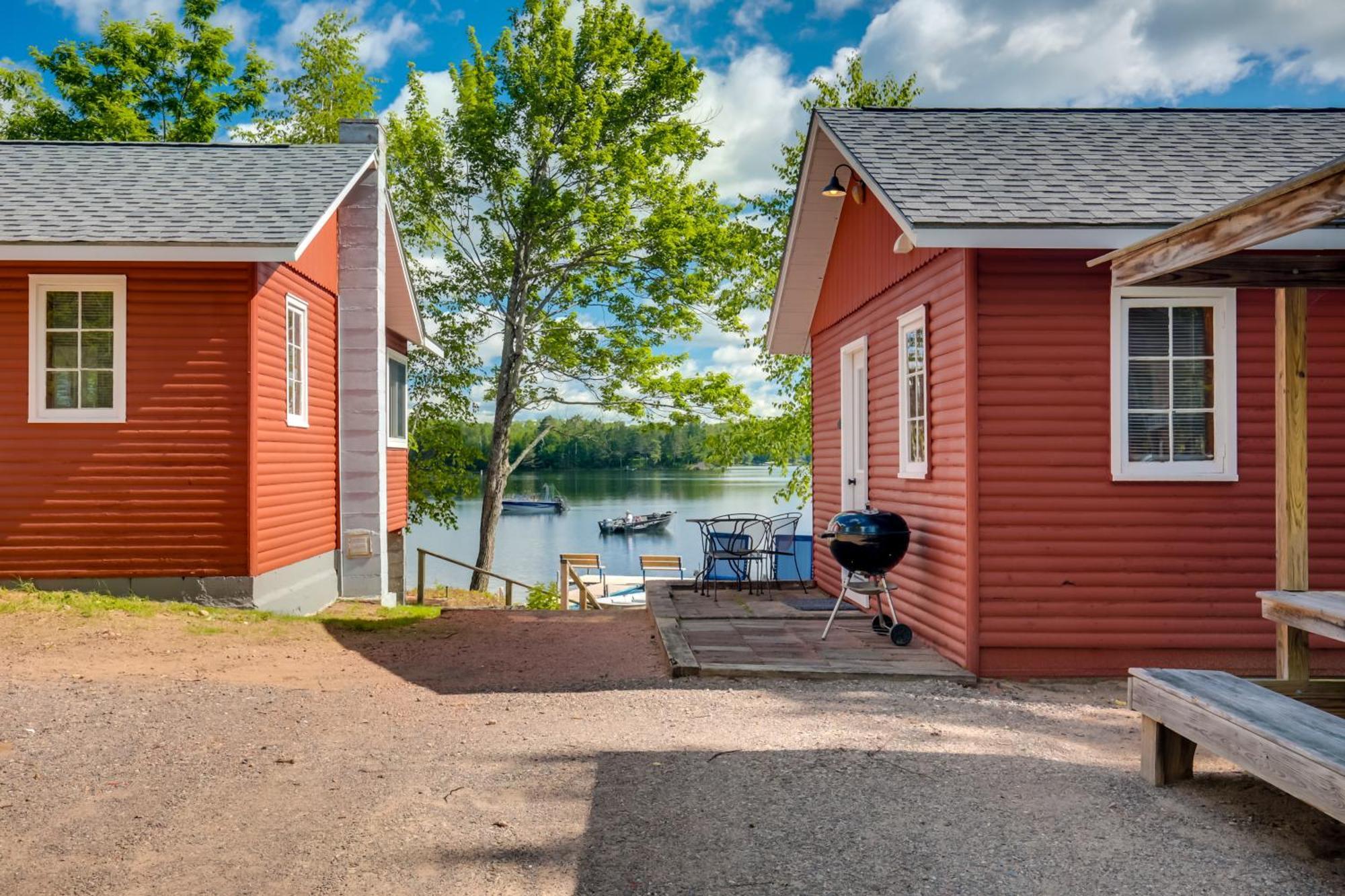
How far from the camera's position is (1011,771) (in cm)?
505

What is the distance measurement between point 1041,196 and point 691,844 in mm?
5482

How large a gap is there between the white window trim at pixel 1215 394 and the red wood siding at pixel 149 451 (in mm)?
7723

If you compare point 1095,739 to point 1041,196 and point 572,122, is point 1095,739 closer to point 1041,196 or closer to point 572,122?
point 1041,196

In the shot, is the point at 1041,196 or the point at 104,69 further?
the point at 104,69

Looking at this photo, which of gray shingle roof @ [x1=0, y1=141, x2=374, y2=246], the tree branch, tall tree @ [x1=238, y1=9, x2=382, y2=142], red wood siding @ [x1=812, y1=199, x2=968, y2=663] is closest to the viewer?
red wood siding @ [x1=812, y1=199, x2=968, y2=663]

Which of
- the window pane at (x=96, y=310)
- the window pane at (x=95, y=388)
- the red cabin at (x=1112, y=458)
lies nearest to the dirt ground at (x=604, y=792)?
the red cabin at (x=1112, y=458)

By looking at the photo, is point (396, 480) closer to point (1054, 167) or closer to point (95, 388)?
point (95, 388)

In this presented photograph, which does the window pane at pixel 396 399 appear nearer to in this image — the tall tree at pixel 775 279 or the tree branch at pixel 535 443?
the tree branch at pixel 535 443

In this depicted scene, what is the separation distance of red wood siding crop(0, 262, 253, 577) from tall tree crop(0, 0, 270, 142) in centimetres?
1794

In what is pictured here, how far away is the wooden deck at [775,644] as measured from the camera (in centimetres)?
725

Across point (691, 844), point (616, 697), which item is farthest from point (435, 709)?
point (691, 844)

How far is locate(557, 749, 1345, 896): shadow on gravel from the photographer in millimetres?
3723

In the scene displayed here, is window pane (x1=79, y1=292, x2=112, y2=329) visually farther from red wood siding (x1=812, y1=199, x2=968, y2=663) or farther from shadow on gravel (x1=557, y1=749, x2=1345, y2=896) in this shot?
shadow on gravel (x1=557, y1=749, x2=1345, y2=896)

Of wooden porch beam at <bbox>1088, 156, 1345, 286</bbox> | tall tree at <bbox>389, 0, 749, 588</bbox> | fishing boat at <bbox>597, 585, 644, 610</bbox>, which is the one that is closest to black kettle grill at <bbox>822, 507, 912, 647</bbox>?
wooden porch beam at <bbox>1088, 156, 1345, 286</bbox>
